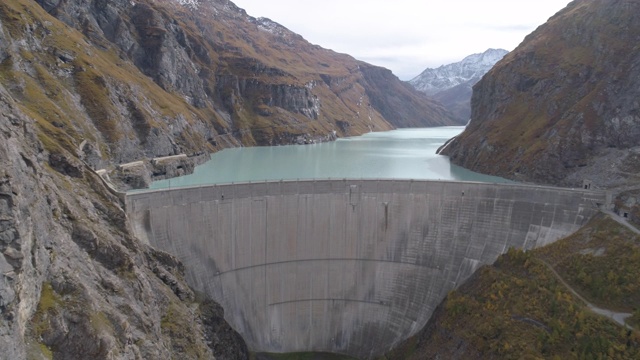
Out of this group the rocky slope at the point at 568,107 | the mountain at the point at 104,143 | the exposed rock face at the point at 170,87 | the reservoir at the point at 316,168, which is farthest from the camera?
the exposed rock face at the point at 170,87

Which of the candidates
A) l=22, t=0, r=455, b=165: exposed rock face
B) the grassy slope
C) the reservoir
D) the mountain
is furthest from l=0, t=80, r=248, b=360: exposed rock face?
l=22, t=0, r=455, b=165: exposed rock face

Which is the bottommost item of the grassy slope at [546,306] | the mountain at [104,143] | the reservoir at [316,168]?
the grassy slope at [546,306]

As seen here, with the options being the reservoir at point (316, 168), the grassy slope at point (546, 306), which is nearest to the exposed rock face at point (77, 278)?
the grassy slope at point (546, 306)

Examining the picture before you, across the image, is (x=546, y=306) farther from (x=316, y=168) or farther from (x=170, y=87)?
(x=170, y=87)

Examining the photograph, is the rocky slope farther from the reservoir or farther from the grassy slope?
the grassy slope

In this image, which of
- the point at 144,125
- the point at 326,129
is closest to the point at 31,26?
the point at 144,125

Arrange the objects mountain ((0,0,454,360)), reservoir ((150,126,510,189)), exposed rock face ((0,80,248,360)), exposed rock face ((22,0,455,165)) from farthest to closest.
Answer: exposed rock face ((22,0,455,165)) → reservoir ((150,126,510,189)) → mountain ((0,0,454,360)) → exposed rock face ((0,80,248,360))

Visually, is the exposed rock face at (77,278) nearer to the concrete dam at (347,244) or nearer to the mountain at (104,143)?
the mountain at (104,143)
